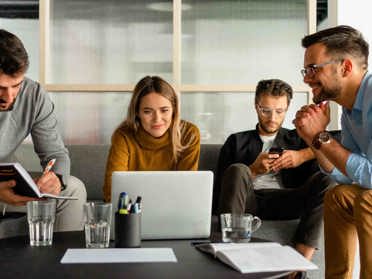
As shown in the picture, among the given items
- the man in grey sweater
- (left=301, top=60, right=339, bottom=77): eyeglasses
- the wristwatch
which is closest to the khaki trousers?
the wristwatch

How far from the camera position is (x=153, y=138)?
2.74 meters

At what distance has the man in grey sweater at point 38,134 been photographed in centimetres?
224

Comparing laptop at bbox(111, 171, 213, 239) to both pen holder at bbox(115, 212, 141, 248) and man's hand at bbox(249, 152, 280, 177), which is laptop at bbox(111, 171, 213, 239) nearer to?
pen holder at bbox(115, 212, 141, 248)

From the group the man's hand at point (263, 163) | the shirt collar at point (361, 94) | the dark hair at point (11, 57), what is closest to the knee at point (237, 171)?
the man's hand at point (263, 163)

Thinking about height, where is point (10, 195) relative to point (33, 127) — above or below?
below

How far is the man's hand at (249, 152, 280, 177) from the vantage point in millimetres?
2715

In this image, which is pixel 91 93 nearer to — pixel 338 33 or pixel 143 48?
pixel 143 48

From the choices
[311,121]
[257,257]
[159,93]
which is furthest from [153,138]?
[257,257]

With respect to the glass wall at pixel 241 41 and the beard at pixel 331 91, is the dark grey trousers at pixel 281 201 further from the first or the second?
the glass wall at pixel 241 41

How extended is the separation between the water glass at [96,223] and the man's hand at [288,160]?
1241mm

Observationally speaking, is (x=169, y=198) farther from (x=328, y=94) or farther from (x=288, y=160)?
(x=288, y=160)

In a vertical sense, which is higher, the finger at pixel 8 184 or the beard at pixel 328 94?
the beard at pixel 328 94

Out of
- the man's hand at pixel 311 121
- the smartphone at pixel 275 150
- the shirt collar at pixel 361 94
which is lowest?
the smartphone at pixel 275 150

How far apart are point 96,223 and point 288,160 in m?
1.34
